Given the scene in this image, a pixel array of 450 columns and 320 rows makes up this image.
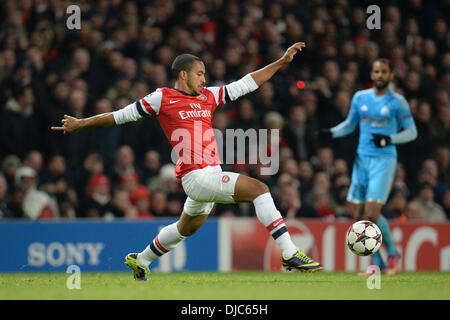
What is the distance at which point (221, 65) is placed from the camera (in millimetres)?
12117

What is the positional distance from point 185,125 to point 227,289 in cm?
156

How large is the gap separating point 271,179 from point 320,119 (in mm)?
1605

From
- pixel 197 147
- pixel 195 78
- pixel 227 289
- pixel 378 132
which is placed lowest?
pixel 227 289

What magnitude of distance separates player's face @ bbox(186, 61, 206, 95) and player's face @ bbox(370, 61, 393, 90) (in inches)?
98.2

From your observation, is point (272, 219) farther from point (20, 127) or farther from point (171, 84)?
point (171, 84)

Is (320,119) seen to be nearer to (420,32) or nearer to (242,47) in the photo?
(242,47)

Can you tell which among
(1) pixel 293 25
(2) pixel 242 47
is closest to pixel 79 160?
(2) pixel 242 47

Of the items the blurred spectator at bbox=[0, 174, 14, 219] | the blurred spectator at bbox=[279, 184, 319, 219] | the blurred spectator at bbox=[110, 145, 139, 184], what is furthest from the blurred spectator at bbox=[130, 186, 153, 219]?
the blurred spectator at bbox=[279, 184, 319, 219]

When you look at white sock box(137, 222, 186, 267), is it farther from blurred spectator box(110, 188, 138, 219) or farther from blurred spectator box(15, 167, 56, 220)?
blurred spectator box(15, 167, 56, 220)

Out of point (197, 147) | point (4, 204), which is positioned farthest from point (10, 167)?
point (197, 147)

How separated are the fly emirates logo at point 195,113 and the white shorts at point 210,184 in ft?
1.70

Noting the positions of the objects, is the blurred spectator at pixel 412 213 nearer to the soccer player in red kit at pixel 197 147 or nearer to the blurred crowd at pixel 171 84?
the blurred crowd at pixel 171 84

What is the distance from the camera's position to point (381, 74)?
8680 millimetres

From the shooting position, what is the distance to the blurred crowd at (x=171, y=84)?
10672mm
